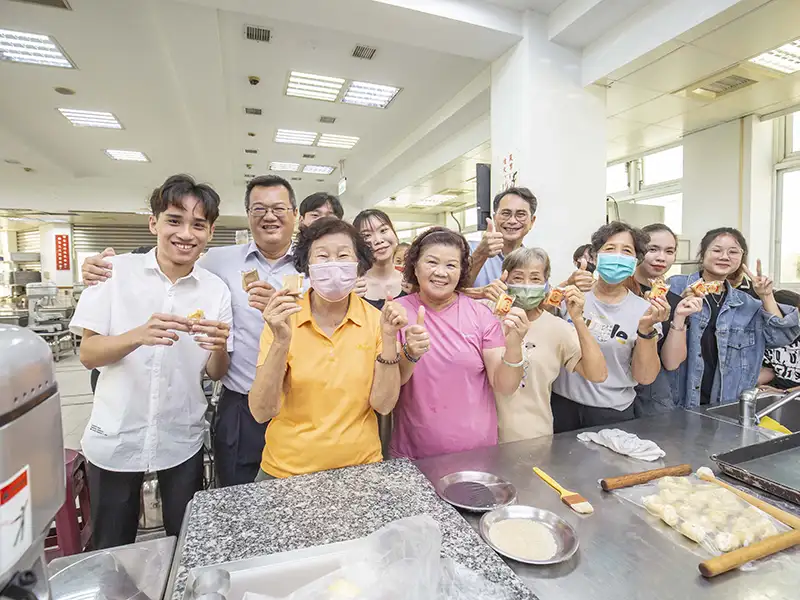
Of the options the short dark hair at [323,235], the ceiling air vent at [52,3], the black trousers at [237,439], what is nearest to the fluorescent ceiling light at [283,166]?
the ceiling air vent at [52,3]

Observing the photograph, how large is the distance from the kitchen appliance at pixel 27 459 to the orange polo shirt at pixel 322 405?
2.78 feet

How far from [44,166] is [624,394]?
11.9m

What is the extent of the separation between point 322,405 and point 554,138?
4.02 metres

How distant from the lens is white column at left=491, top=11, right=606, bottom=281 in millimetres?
4441

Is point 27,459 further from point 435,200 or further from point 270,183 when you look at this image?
point 435,200

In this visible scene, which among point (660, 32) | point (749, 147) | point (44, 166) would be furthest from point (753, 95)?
point (44, 166)

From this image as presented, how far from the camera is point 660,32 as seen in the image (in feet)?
12.3

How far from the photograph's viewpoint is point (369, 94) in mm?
6289

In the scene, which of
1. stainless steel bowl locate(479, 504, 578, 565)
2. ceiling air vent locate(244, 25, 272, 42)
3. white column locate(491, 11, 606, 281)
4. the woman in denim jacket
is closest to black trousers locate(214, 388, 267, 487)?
stainless steel bowl locate(479, 504, 578, 565)

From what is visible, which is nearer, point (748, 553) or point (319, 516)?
point (748, 553)

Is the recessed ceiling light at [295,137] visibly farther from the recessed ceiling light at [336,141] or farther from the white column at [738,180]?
the white column at [738,180]

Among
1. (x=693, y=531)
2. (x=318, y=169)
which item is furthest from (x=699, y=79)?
(x=318, y=169)

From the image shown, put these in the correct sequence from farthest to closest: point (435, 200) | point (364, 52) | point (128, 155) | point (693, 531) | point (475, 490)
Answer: point (435, 200) < point (128, 155) < point (364, 52) < point (475, 490) < point (693, 531)

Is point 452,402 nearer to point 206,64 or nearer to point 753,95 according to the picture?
point 206,64
